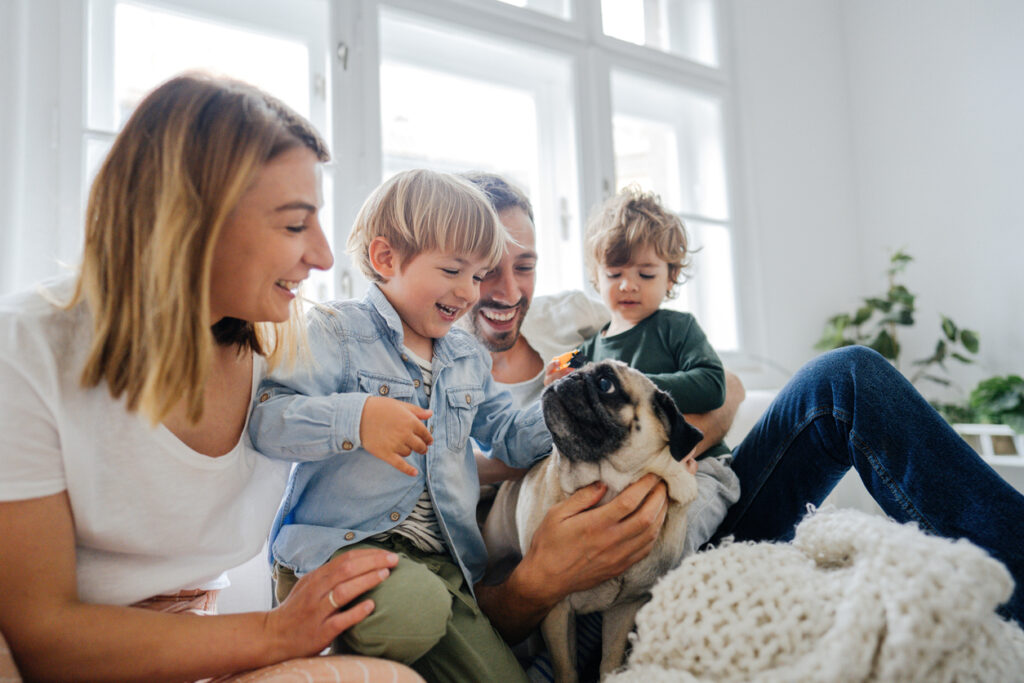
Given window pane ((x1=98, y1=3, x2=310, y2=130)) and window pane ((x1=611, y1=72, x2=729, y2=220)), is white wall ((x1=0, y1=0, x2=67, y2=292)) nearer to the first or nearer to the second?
window pane ((x1=98, y1=3, x2=310, y2=130))

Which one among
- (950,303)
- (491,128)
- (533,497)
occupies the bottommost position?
(533,497)

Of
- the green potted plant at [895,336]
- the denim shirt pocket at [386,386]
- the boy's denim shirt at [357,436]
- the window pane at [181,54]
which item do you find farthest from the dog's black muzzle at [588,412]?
the green potted plant at [895,336]

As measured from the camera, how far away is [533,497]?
45.8 inches

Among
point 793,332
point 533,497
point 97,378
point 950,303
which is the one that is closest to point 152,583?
point 97,378

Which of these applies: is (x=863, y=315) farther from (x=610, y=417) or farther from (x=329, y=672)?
(x=329, y=672)

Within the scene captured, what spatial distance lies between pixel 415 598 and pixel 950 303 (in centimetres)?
324

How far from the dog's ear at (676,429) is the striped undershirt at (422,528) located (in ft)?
1.28

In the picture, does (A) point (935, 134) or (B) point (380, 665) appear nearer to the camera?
(B) point (380, 665)

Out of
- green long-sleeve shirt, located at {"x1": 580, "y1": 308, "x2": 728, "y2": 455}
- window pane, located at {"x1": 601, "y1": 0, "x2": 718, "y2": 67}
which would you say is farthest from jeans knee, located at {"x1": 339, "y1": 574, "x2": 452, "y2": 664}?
window pane, located at {"x1": 601, "y1": 0, "x2": 718, "y2": 67}

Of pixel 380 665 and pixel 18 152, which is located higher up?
pixel 18 152

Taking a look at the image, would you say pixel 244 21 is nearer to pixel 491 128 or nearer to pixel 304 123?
pixel 491 128

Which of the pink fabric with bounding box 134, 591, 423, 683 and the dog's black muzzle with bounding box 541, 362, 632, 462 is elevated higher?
the dog's black muzzle with bounding box 541, 362, 632, 462

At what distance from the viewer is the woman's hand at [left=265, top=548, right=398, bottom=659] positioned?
804 mm

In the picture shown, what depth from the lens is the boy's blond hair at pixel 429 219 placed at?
1.10 meters
